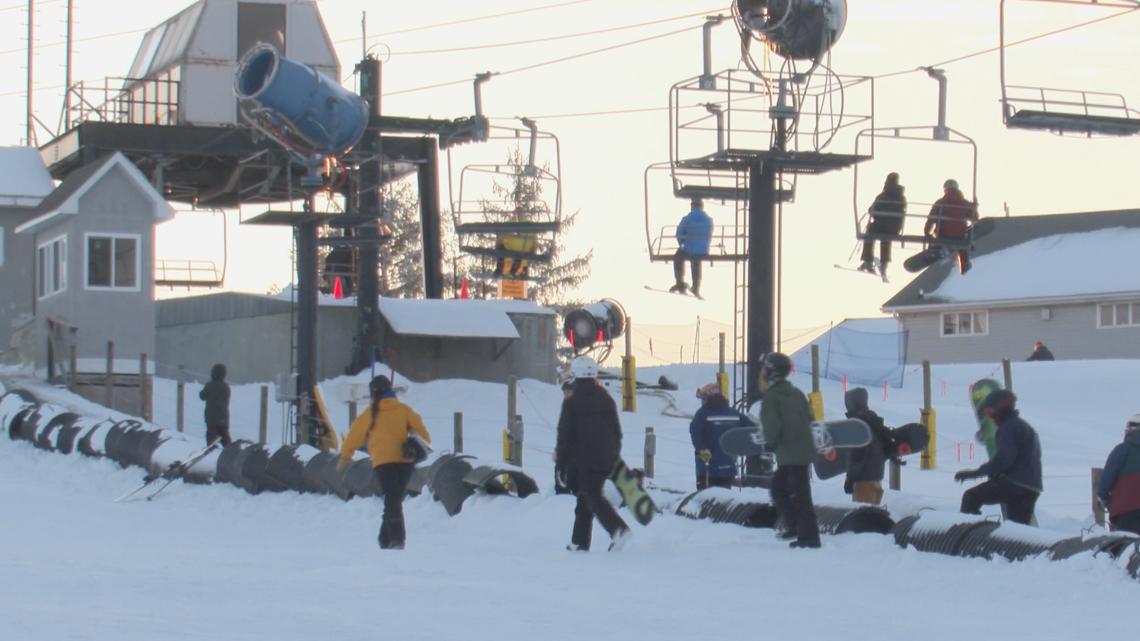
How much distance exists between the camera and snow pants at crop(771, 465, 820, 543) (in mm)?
12758

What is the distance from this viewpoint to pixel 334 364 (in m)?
37.3

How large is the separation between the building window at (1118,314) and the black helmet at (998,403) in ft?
155

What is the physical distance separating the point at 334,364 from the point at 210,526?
2070cm

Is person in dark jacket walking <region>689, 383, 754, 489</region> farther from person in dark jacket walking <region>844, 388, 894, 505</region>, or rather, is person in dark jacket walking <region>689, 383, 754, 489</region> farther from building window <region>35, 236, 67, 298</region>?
building window <region>35, 236, 67, 298</region>

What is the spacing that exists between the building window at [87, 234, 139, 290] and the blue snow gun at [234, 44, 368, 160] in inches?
405

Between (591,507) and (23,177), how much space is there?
30.5 metres

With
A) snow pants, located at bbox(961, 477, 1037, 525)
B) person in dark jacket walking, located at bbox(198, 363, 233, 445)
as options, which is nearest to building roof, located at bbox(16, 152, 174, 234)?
person in dark jacket walking, located at bbox(198, 363, 233, 445)

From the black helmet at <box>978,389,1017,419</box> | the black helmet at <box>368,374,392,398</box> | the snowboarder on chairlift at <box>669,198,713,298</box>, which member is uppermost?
the snowboarder on chairlift at <box>669,198,713,298</box>

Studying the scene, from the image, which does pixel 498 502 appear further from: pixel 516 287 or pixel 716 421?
pixel 516 287

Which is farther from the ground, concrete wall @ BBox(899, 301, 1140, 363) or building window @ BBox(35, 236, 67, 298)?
building window @ BBox(35, 236, 67, 298)

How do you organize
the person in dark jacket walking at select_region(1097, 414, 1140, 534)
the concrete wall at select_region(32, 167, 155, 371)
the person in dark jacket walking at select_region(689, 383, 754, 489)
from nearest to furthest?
the person in dark jacket walking at select_region(1097, 414, 1140, 534)
the person in dark jacket walking at select_region(689, 383, 754, 489)
the concrete wall at select_region(32, 167, 155, 371)

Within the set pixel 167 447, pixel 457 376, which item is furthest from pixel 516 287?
pixel 167 447

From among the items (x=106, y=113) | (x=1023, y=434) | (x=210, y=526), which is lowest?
(x=210, y=526)

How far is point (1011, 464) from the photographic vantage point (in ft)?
41.9
